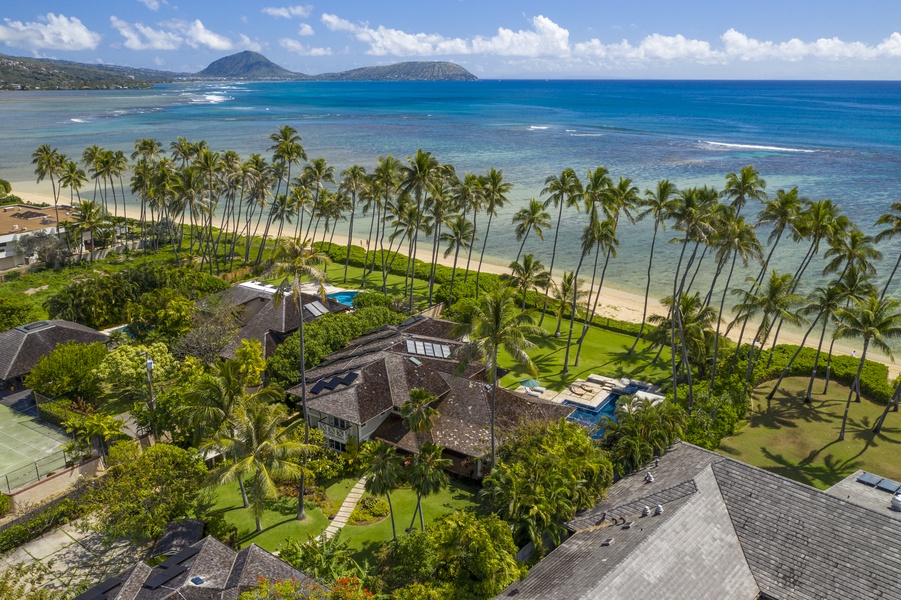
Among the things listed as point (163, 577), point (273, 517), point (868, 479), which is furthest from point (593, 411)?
point (163, 577)

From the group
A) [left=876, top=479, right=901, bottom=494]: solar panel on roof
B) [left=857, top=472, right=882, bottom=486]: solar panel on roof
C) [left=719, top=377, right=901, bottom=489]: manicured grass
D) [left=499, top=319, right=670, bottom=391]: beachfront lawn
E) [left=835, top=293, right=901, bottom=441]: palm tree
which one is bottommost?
[left=719, top=377, right=901, bottom=489]: manicured grass

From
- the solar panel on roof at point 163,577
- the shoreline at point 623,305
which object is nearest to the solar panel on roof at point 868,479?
the shoreline at point 623,305

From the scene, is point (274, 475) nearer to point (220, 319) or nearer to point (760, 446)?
point (220, 319)

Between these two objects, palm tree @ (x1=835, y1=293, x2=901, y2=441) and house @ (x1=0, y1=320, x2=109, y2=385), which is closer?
palm tree @ (x1=835, y1=293, x2=901, y2=441)

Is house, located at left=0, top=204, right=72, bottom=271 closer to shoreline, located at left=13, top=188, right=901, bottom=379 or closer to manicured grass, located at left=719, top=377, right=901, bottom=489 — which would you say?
shoreline, located at left=13, top=188, right=901, bottom=379

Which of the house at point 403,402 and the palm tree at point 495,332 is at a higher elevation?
the palm tree at point 495,332

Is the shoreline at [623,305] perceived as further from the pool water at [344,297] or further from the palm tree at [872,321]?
the pool water at [344,297]

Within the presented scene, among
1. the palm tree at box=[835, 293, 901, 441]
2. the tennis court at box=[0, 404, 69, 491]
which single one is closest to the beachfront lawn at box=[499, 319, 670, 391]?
the palm tree at box=[835, 293, 901, 441]
